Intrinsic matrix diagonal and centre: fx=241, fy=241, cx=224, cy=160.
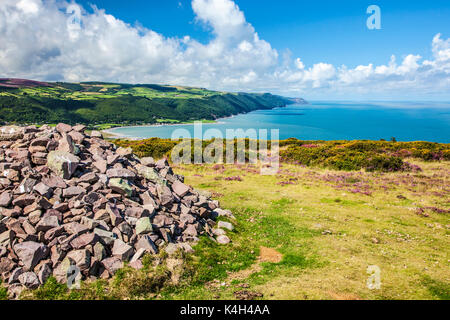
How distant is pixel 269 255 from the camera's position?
13.8m

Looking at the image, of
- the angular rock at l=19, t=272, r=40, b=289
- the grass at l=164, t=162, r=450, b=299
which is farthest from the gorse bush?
the angular rock at l=19, t=272, r=40, b=289

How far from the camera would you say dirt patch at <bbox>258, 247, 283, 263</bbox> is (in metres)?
13.3

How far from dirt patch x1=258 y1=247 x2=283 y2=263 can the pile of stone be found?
2209mm

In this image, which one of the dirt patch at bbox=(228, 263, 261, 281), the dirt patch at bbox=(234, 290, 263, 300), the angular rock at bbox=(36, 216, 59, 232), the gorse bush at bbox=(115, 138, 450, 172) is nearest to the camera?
the dirt patch at bbox=(234, 290, 263, 300)

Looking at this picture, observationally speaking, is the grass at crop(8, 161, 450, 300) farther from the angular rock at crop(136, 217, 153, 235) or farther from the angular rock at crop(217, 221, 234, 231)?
the angular rock at crop(136, 217, 153, 235)

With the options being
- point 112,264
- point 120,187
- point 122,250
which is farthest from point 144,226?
point 120,187

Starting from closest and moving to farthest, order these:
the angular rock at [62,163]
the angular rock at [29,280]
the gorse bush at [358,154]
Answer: the angular rock at [29,280] → the angular rock at [62,163] → the gorse bush at [358,154]

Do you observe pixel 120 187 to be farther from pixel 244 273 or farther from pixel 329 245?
pixel 329 245

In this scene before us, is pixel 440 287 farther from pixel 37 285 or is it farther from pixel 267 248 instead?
pixel 37 285

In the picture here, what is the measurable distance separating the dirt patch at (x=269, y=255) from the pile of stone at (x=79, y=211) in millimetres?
2209

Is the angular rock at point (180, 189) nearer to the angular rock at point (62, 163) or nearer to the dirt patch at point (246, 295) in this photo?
the angular rock at point (62, 163)

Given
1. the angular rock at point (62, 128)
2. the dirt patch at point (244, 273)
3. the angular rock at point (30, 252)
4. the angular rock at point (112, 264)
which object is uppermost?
the angular rock at point (62, 128)

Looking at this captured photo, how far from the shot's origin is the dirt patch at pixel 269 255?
13272 mm

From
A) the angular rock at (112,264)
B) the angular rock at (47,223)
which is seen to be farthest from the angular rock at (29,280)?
the angular rock at (112,264)
